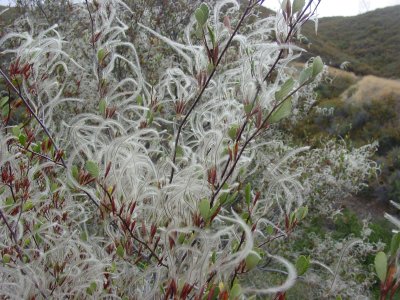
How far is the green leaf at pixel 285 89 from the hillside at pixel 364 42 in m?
27.2

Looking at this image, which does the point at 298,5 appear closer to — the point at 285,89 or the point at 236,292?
the point at 285,89

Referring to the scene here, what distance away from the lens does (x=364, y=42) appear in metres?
36.8

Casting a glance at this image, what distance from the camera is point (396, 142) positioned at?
1602 cm

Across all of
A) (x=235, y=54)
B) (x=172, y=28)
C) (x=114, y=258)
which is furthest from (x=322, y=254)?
(x=114, y=258)

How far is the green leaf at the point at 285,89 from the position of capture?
1.47 meters

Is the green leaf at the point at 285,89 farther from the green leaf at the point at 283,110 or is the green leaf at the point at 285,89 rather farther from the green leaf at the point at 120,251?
the green leaf at the point at 120,251

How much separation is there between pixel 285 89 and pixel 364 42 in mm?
38587

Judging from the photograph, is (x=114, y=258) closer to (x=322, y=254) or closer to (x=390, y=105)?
(x=322, y=254)

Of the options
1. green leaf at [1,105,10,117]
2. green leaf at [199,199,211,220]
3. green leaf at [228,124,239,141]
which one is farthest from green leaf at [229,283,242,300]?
green leaf at [1,105,10,117]

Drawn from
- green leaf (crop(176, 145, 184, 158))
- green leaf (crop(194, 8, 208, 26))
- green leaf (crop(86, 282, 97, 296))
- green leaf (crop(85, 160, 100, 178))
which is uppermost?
green leaf (crop(194, 8, 208, 26))

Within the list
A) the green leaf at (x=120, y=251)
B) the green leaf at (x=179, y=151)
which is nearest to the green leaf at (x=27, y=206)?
the green leaf at (x=120, y=251)

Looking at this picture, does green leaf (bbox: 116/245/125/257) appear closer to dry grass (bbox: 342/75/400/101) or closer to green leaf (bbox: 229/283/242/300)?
green leaf (bbox: 229/283/242/300)

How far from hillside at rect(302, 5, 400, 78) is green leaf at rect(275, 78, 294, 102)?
1070 inches

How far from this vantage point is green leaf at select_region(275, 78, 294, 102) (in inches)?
58.1
